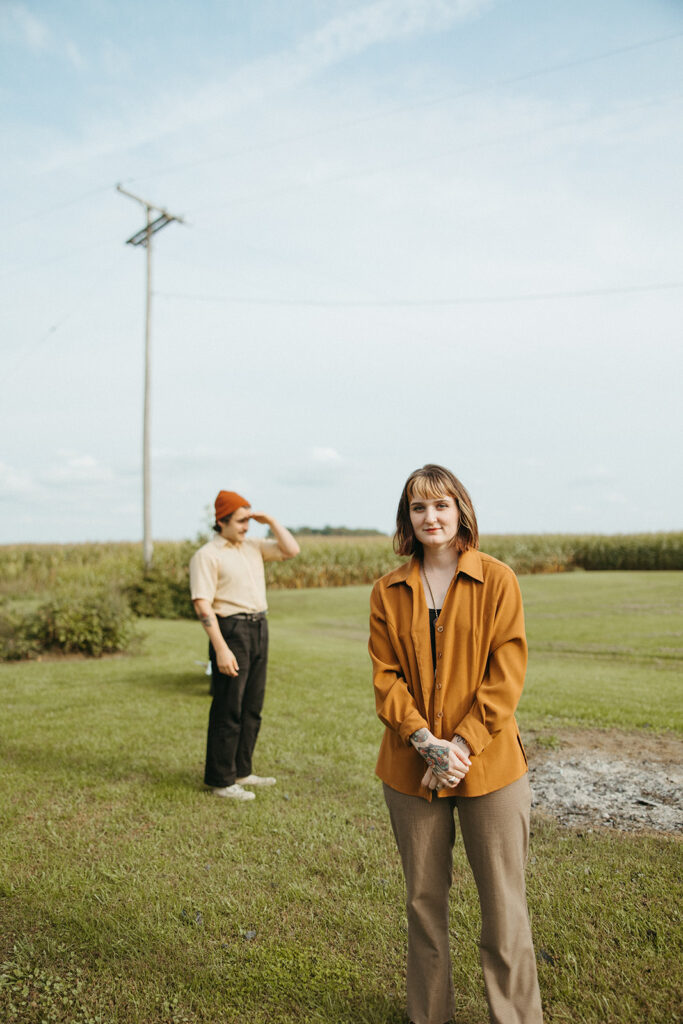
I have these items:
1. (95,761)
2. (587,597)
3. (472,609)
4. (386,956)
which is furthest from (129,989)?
(587,597)

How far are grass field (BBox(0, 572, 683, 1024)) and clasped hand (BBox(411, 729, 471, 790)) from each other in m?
1.19

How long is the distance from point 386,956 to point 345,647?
10.4m

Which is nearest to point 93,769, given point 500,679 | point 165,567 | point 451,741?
point 451,741

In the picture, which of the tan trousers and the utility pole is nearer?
the tan trousers

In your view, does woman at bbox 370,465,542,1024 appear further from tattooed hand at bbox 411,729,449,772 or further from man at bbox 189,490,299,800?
man at bbox 189,490,299,800

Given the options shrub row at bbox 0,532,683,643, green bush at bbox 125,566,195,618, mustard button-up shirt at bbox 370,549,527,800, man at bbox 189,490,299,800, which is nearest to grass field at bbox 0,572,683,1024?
man at bbox 189,490,299,800

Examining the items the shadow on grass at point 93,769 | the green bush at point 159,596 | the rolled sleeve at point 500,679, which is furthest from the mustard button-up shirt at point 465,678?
the green bush at point 159,596

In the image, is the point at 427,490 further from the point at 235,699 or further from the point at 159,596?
the point at 159,596

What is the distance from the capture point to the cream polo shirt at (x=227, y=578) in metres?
5.04

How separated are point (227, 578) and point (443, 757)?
9.84ft

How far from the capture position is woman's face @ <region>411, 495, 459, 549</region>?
2.62 meters

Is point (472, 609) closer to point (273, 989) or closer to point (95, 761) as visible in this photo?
point (273, 989)

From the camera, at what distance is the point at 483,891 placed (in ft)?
8.30

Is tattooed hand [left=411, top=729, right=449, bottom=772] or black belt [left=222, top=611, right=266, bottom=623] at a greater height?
black belt [left=222, top=611, right=266, bottom=623]
